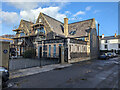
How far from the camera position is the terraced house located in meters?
20.2

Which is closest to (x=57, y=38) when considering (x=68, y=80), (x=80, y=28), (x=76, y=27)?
(x=80, y=28)

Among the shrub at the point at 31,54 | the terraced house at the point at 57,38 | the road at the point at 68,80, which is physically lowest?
the road at the point at 68,80

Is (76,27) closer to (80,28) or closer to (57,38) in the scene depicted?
(80,28)

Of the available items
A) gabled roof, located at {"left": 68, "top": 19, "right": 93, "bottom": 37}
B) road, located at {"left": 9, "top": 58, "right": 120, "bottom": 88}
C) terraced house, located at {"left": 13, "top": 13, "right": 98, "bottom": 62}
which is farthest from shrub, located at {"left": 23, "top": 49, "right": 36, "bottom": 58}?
road, located at {"left": 9, "top": 58, "right": 120, "bottom": 88}

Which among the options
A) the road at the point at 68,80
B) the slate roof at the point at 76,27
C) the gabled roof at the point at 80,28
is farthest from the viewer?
the gabled roof at the point at 80,28

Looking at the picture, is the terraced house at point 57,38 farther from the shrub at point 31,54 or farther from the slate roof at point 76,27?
the shrub at point 31,54

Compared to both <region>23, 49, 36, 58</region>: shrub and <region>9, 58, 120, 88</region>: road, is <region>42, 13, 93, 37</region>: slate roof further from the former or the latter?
<region>9, 58, 120, 88</region>: road

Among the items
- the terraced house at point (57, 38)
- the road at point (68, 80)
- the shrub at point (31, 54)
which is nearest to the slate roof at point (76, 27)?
the terraced house at point (57, 38)

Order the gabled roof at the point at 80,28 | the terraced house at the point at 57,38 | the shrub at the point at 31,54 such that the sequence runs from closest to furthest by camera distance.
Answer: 1. the terraced house at the point at 57,38
2. the shrub at the point at 31,54
3. the gabled roof at the point at 80,28

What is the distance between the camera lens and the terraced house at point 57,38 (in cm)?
2017

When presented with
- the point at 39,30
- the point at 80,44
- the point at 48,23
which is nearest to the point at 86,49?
the point at 80,44

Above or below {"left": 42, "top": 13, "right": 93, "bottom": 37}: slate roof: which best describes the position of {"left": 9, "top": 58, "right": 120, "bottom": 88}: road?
below

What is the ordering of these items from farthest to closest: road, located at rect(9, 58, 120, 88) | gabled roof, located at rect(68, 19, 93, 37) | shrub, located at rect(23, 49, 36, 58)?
gabled roof, located at rect(68, 19, 93, 37) < shrub, located at rect(23, 49, 36, 58) < road, located at rect(9, 58, 120, 88)

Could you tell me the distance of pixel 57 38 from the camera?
26266 millimetres
